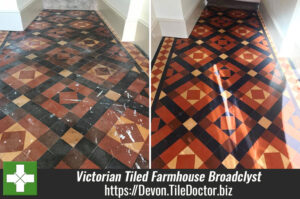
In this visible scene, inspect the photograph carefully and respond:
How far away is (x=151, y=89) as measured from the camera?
7.46 feet

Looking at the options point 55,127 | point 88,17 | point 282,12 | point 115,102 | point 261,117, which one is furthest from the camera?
point 88,17

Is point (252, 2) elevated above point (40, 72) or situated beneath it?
elevated above

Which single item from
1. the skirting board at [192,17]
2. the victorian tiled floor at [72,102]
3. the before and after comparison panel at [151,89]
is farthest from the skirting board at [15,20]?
the skirting board at [192,17]

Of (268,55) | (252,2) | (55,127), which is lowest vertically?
(55,127)

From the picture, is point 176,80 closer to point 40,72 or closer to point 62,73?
point 62,73

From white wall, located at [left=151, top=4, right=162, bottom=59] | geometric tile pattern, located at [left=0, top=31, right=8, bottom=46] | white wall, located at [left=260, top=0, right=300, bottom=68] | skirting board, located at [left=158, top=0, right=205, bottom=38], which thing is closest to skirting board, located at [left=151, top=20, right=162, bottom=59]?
white wall, located at [left=151, top=4, right=162, bottom=59]

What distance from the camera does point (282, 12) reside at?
3.06 metres

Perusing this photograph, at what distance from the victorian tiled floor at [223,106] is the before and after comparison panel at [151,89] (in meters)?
0.01

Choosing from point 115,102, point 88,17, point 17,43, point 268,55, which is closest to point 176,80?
point 115,102

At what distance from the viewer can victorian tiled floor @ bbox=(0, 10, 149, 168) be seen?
162 cm

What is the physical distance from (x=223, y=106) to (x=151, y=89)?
0.72 meters

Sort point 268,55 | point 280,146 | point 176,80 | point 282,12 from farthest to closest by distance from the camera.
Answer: point 282,12 < point 268,55 < point 176,80 < point 280,146

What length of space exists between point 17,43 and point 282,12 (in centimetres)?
375

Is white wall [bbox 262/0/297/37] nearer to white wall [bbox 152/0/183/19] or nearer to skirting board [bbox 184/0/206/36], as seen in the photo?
skirting board [bbox 184/0/206/36]
